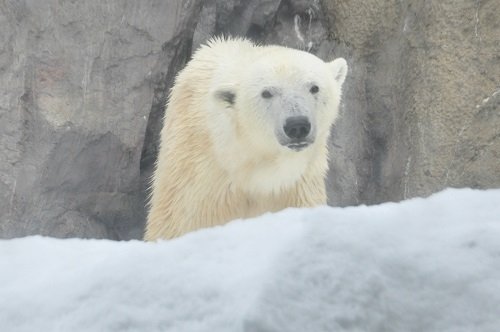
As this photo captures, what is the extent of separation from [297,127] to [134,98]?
137cm

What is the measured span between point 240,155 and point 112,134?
97 centimetres

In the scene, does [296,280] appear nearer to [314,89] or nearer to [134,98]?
[314,89]

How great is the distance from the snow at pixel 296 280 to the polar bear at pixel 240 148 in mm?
2005

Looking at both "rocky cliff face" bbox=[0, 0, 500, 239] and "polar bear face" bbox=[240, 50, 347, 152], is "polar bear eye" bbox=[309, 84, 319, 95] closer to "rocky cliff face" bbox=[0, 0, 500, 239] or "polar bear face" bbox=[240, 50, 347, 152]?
"polar bear face" bbox=[240, 50, 347, 152]

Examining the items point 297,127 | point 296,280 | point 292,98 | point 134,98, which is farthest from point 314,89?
point 296,280

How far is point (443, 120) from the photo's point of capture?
417 centimetres

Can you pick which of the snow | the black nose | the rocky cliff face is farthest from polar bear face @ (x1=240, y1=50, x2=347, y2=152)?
the snow

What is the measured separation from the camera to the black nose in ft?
10.3

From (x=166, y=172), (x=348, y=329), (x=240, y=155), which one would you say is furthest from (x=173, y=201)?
(x=348, y=329)

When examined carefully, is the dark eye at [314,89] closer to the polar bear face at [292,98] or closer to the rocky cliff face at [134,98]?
the polar bear face at [292,98]

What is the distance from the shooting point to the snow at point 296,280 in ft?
3.87

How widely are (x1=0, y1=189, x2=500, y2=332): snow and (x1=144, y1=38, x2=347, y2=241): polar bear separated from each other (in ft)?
6.58

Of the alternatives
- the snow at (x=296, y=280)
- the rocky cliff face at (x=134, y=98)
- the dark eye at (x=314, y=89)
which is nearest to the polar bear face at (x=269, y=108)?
the dark eye at (x=314, y=89)

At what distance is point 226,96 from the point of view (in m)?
3.51
